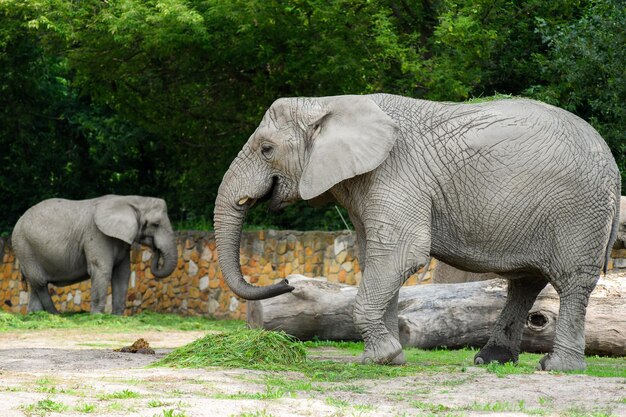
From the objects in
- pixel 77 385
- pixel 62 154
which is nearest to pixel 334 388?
pixel 77 385

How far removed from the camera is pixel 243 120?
21.6 meters

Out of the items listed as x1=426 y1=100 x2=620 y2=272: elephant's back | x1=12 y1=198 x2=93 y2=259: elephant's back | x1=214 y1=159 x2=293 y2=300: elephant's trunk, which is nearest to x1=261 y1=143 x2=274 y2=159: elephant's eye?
x1=214 y1=159 x2=293 y2=300: elephant's trunk

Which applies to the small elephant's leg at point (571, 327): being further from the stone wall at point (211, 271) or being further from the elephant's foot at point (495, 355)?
the stone wall at point (211, 271)

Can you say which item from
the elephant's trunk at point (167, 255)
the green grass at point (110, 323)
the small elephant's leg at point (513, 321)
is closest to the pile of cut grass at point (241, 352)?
the small elephant's leg at point (513, 321)

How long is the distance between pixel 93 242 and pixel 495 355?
11066 millimetres

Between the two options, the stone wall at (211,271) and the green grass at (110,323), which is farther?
the stone wall at (211,271)

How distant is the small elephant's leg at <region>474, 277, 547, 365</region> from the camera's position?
33.2 feet

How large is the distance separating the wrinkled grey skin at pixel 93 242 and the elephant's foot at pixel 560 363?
11.2 metres

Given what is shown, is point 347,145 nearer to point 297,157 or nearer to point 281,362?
point 297,157

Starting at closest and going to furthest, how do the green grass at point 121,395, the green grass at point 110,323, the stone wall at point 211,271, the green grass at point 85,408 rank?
the green grass at point 85,408
the green grass at point 121,395
the green grass at point 110,323
the stone wall at point 211,271

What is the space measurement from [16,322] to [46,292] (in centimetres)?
413

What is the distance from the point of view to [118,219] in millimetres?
19453

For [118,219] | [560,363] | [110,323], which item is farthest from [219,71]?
[560,363]

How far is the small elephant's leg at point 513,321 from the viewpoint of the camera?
10.1 meters
